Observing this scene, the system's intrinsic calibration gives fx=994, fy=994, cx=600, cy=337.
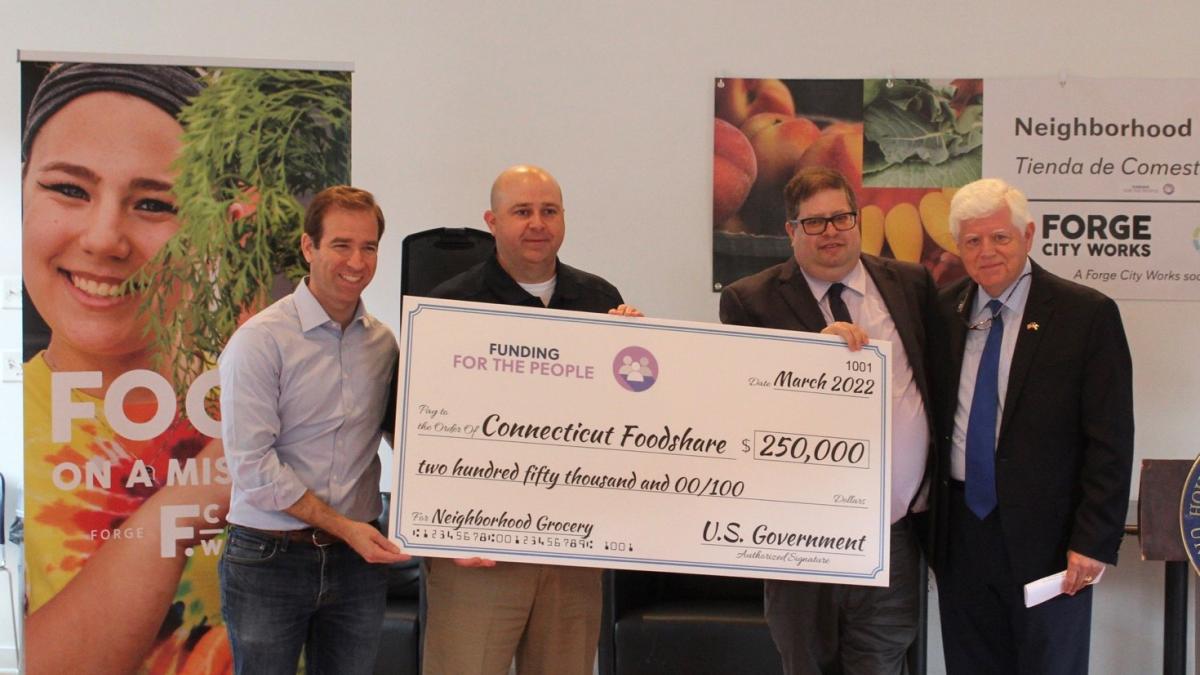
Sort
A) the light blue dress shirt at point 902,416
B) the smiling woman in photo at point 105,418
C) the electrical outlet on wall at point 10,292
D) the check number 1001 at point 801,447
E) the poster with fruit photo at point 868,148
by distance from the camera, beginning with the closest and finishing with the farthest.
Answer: the check number 1001 at point 801,447 → the light blue dress shirt at point 902,416 → the smiling woman in photo at point 105,418 → the poster with fruit photo at point 868,148 → the electrical outlet on wall at point 10,292

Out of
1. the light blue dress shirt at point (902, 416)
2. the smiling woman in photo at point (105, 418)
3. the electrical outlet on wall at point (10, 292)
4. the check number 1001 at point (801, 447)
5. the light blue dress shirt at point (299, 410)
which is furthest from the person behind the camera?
the electrical outlet on wall at point (10, 292)

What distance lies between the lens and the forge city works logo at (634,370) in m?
2.37

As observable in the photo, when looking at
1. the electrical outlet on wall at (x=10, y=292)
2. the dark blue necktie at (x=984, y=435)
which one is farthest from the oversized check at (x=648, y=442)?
the electrical outlet on wall at (x=10, y=292)

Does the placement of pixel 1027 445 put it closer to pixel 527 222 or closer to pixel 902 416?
pixel 902 416

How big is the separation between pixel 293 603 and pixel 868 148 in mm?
2841

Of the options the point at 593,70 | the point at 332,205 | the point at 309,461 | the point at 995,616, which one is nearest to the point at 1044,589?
the point at 995,616

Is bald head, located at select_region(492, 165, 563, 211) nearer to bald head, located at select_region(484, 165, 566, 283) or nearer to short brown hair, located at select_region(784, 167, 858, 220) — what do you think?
bald head, located at select_region(484, 165, 566, 283)

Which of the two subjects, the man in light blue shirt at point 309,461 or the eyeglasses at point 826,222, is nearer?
the man in light blue shirt at point 309,461

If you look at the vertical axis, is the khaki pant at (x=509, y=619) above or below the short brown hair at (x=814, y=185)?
below

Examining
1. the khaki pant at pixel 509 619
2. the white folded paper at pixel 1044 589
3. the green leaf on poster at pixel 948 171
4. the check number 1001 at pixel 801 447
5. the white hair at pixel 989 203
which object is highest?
the green leaf on poster at pixel 948 171

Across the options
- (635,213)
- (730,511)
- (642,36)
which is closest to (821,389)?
(730,511)

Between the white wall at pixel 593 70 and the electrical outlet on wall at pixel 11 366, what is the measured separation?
1.21m

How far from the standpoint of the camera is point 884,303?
8.28 ft

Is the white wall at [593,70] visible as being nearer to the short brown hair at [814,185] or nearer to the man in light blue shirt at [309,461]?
the short brown hair at [814,185]
